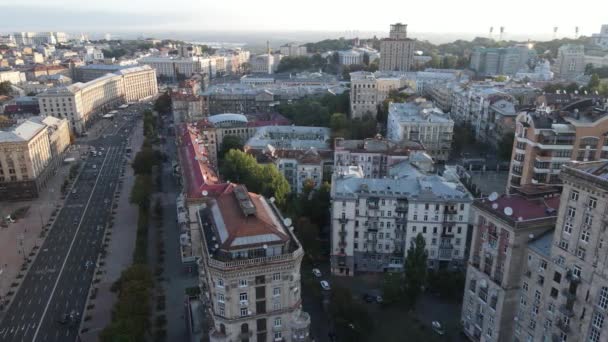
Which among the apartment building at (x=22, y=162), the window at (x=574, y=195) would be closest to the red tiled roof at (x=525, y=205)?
the window at (x=574, y=195)

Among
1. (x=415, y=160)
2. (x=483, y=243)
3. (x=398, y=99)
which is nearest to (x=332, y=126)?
(x=398, y=99)

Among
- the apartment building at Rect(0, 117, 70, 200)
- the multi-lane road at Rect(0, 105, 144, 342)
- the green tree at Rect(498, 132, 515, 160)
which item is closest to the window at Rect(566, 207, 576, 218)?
the multi-lane road at Rect(0, 105, 144, 342)

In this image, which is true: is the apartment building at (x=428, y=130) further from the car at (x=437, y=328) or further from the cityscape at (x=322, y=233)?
the car at (x=437, y=328)

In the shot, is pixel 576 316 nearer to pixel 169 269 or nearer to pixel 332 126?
pixel 169 269

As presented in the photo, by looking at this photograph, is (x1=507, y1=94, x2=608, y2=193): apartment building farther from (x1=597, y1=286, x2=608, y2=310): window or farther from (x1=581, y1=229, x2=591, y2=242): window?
(x1=597, y1=286, x2=608, y2=310): window

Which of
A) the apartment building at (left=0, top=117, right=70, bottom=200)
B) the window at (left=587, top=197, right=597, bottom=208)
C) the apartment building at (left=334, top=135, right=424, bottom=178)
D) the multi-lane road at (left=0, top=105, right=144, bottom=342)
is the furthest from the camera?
the apartment building at (left=0, top=117, right=70, bottom=200)

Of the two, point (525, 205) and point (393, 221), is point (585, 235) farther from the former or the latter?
point (393, 221)

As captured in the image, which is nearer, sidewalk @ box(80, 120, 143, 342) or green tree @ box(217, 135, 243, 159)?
sidewalk @ box(80, 120, 143, 342)
